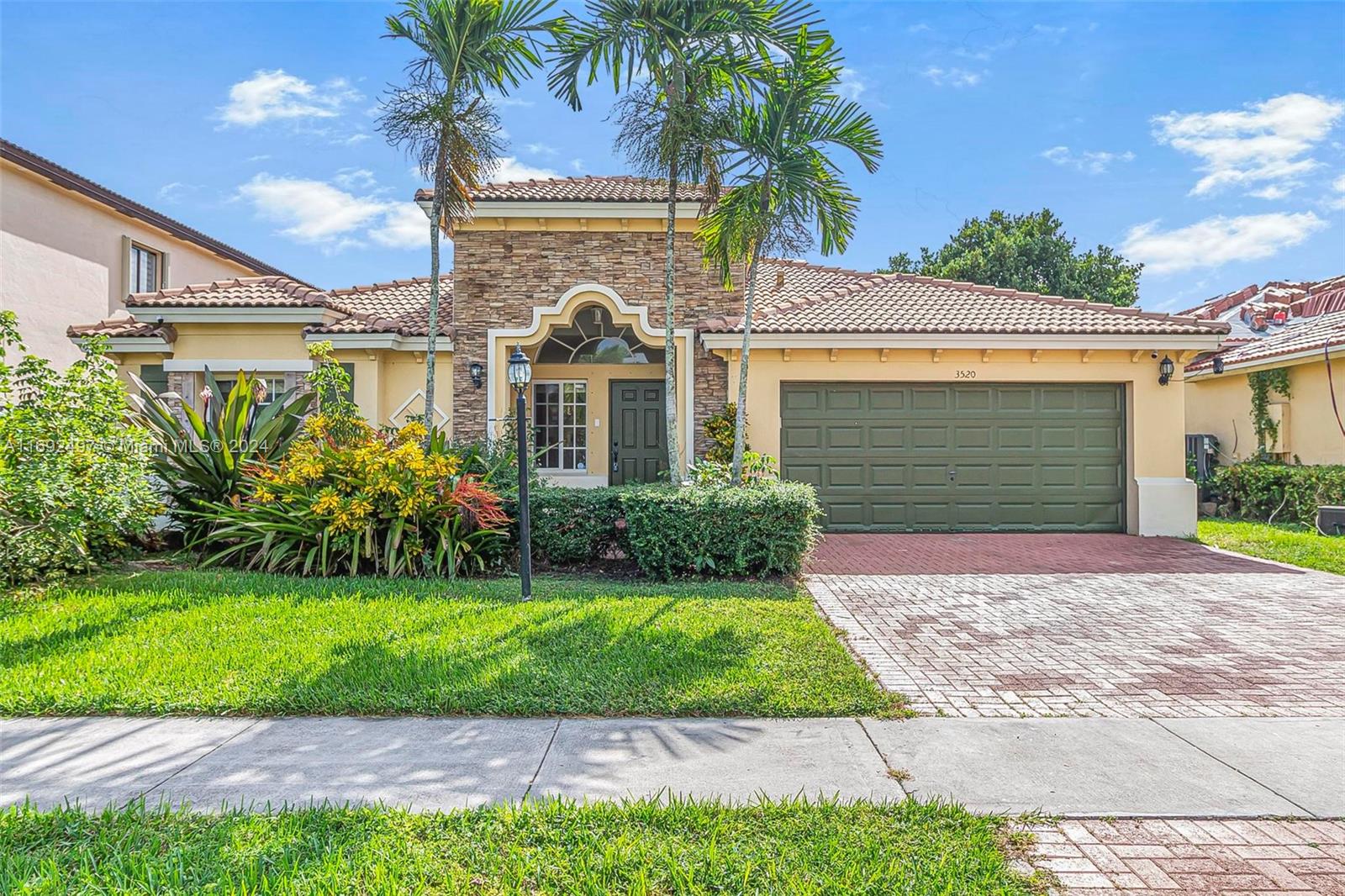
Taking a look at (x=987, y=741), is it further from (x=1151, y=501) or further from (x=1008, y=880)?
(x=1151, y=501)

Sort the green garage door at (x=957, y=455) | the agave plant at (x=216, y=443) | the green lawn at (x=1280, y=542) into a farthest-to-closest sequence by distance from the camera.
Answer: the green garage door at (x=957, y=455) → the green lawn at (x=1280, y=542) → the agave plant at (x=216, y=443)

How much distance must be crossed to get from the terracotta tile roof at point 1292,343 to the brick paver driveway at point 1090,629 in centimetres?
611

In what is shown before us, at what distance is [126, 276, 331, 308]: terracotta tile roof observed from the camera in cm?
1207

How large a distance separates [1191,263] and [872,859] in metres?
31.5

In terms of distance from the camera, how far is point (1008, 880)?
262cm

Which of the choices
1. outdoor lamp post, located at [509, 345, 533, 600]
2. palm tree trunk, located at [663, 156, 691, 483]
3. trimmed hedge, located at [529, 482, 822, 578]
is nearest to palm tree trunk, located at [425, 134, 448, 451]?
outdoor lamp post, located at [509, 345, 533, 600]

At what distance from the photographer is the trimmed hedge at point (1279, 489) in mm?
12469

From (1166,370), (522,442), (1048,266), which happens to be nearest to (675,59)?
(522,442)

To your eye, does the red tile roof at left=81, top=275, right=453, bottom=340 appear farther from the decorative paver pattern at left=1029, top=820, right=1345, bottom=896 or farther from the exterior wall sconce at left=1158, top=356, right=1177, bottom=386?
the exterior wall sconce at left=1158, top=356, right=1177, bottom=386

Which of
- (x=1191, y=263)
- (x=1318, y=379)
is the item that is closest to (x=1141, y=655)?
(x=1318, y=379)

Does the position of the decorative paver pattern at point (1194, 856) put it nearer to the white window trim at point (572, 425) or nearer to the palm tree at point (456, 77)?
the palm tree at point (456, 77)

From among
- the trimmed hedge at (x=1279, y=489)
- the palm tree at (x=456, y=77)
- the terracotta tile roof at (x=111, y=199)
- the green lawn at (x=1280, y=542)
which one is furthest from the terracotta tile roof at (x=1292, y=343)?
the terracotta tile roof at (x=111, y=199)

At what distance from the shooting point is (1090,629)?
21.0ft

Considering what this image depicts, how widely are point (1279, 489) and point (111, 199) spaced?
26.7m
